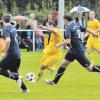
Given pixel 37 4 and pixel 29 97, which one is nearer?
pixel 29 97

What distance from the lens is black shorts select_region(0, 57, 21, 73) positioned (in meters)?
14.2

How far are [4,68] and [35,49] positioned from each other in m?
14.3

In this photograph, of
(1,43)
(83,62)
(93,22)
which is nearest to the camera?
(83,62)

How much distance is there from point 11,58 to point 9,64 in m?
0.16

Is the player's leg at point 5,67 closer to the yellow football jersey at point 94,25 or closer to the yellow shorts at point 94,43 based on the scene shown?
the yellow shorts at point 94,43

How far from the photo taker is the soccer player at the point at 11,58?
1397cm

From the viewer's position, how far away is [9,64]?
1423cm

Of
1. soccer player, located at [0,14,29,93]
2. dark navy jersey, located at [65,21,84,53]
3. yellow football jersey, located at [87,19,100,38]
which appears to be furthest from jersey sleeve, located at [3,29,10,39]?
yellow football jersey, located at [87,19,100,38]

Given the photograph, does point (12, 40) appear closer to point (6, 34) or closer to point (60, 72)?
point (6, 34)

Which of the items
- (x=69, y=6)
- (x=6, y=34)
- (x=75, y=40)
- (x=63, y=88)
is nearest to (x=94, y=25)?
(x=75, y=40)

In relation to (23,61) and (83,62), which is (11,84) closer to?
(83,62)

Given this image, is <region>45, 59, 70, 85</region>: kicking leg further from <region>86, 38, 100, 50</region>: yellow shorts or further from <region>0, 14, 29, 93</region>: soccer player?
<region>86, 38, 100, 50</region>: yellow shorts

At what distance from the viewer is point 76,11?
3850cm

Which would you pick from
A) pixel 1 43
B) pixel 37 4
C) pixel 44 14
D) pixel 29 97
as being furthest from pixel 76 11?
pixel 29 97
